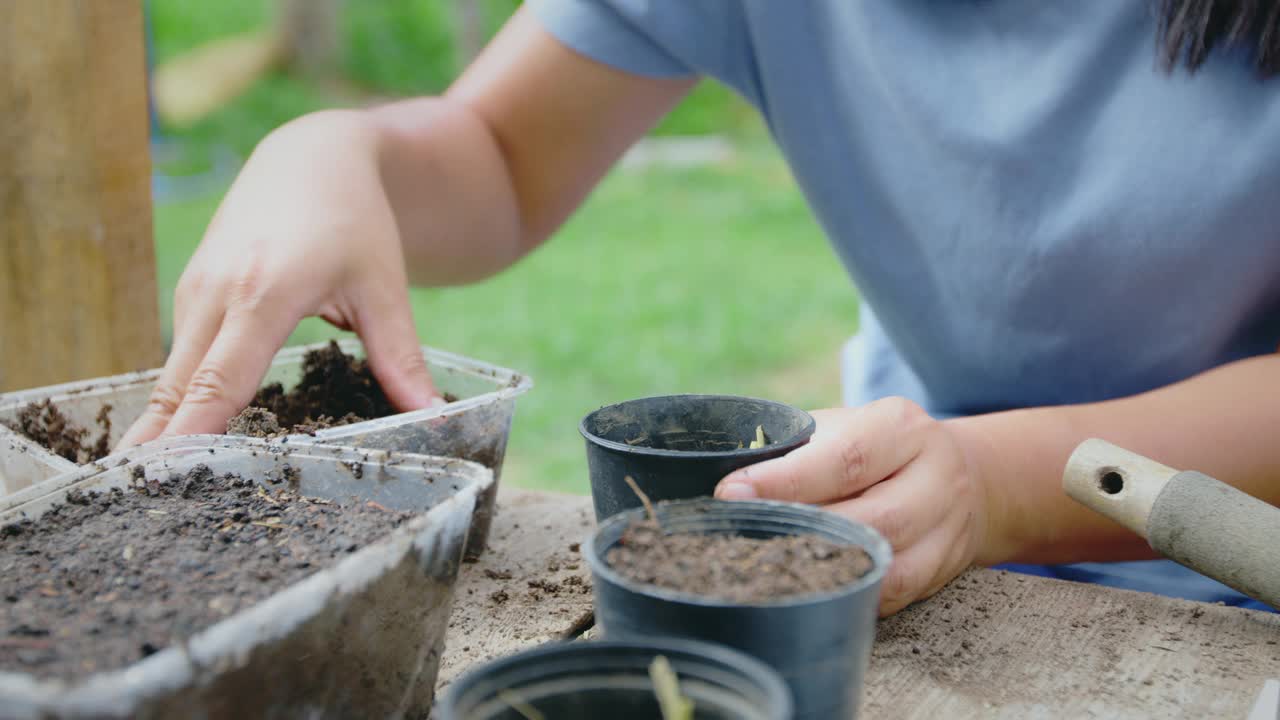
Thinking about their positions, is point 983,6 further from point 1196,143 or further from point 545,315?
point 545,315

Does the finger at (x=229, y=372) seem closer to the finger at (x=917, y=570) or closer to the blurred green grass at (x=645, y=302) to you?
the finger at (x=917, y=570)

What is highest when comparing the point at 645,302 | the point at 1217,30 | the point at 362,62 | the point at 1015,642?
the point at 362,62

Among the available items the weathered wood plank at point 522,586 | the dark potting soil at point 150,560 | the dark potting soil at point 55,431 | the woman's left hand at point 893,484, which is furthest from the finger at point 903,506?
the dark potting soil at point 55,431

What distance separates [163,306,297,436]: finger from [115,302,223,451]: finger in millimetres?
12

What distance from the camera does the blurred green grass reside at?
4.07 meters

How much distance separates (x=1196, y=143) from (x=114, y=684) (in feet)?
3.95

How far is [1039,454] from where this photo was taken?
3.74 ft

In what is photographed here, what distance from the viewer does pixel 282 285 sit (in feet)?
3.62

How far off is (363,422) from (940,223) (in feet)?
2.51

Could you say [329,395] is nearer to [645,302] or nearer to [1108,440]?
[1108,440]

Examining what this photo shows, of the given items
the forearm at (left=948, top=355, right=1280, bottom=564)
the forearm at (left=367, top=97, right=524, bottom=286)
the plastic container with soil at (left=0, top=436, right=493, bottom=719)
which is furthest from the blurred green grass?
the forearm at (left=948, top=355, right=1280, bottom=564)

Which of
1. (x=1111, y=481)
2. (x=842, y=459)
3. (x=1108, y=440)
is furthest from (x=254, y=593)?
(x=1108, y=440)

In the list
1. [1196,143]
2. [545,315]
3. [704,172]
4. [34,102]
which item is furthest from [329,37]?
[1196,143]

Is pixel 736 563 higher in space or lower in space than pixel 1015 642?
higher
